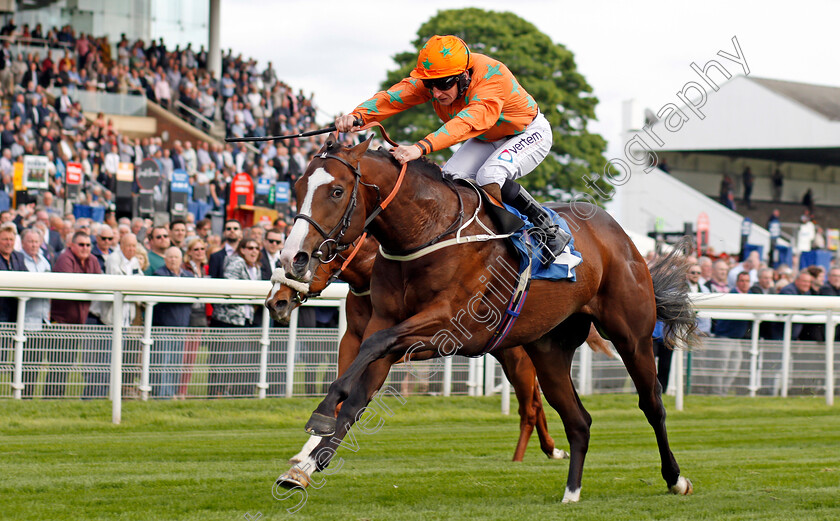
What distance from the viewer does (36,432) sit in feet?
Result: 23.9

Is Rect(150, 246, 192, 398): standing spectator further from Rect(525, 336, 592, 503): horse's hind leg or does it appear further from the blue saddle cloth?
the blue saddle cloth

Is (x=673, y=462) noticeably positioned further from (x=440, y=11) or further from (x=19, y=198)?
(x=440, y=11)

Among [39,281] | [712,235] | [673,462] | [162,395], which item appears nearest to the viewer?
[673,462]

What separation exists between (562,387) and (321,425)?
1887mm

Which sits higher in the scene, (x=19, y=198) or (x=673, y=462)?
(x=19, y=198)

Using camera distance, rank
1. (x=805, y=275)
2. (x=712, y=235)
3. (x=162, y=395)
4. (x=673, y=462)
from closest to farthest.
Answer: (x=673, y=462), (x=162, y=395), (x=805, y=275), (x=712, y=235)

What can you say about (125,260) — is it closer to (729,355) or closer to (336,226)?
(336,226)

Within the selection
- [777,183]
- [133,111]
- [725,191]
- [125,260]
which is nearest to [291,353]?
[125,260]

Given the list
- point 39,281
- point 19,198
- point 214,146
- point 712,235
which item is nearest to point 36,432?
point 39,281

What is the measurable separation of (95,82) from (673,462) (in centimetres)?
1872

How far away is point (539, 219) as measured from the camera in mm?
5309

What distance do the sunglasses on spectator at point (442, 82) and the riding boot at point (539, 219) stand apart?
1.94 ft

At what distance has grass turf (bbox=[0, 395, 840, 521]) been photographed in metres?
4.75

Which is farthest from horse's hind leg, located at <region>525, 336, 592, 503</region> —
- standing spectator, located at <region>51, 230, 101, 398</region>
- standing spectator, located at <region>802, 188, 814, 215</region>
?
standing spectator, located at <region>802, 188, 814, 215</region>
